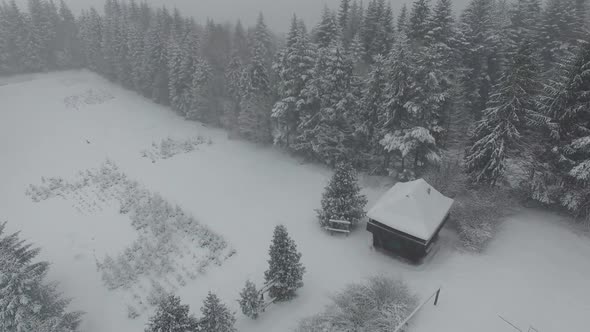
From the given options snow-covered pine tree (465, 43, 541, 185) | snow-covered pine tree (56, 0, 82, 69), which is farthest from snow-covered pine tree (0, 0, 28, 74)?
snow-covered pine tree (465, 43, 541, 185)

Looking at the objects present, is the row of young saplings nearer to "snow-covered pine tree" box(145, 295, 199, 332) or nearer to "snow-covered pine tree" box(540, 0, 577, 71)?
"snow-covered pine tree" box(145, 295, 199, 332)

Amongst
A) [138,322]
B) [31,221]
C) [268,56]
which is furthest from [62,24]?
[138,322]

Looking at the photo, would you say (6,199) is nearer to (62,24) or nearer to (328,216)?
(328,216)

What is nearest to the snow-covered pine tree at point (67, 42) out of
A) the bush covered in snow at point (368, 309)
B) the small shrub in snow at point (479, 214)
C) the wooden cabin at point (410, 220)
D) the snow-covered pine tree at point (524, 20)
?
the wooden cabin at point (410, 220)

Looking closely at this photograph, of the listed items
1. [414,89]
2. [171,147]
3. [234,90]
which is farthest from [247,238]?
[234,90]

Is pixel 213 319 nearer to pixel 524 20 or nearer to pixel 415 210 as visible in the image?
pixel 415 210

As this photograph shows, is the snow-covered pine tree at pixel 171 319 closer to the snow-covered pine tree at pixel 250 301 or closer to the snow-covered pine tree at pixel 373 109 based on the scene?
the snow-covered pine tree at pixel 250 301
